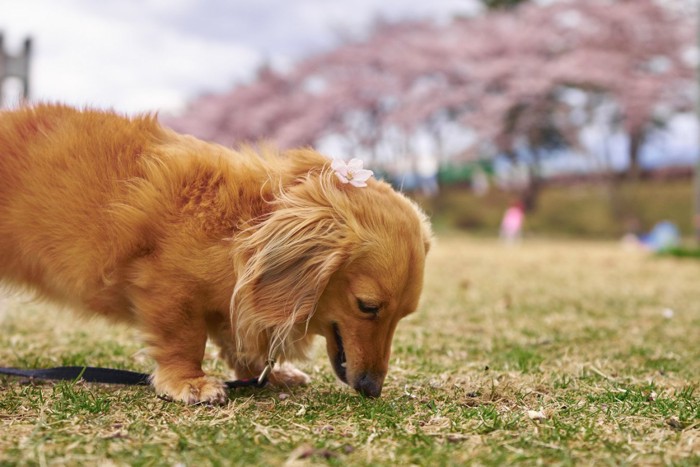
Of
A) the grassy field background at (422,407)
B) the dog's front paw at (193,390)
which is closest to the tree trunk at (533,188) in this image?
the grassy field background at (422,407)

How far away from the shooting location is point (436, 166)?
2592 centimetres

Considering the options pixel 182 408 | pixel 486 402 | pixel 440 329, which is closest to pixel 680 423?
pixel 486 402

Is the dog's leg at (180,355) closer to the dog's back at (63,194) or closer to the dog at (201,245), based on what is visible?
the dog at (201,245)

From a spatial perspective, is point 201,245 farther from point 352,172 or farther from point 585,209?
point 585,209

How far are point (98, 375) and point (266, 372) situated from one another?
0.66m

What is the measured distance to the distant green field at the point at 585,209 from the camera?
2175 centimetres

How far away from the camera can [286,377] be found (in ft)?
9.61

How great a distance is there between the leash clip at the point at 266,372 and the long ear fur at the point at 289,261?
0.18m

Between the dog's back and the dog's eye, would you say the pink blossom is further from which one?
the dog's back

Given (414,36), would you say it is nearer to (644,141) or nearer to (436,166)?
(436,166)

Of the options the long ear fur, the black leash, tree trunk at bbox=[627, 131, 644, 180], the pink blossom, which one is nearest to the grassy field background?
the black leash

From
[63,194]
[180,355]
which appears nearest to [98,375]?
[180,355]

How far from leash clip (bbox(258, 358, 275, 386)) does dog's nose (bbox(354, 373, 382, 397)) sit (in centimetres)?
36

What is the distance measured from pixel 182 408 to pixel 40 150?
1114 millimetres
